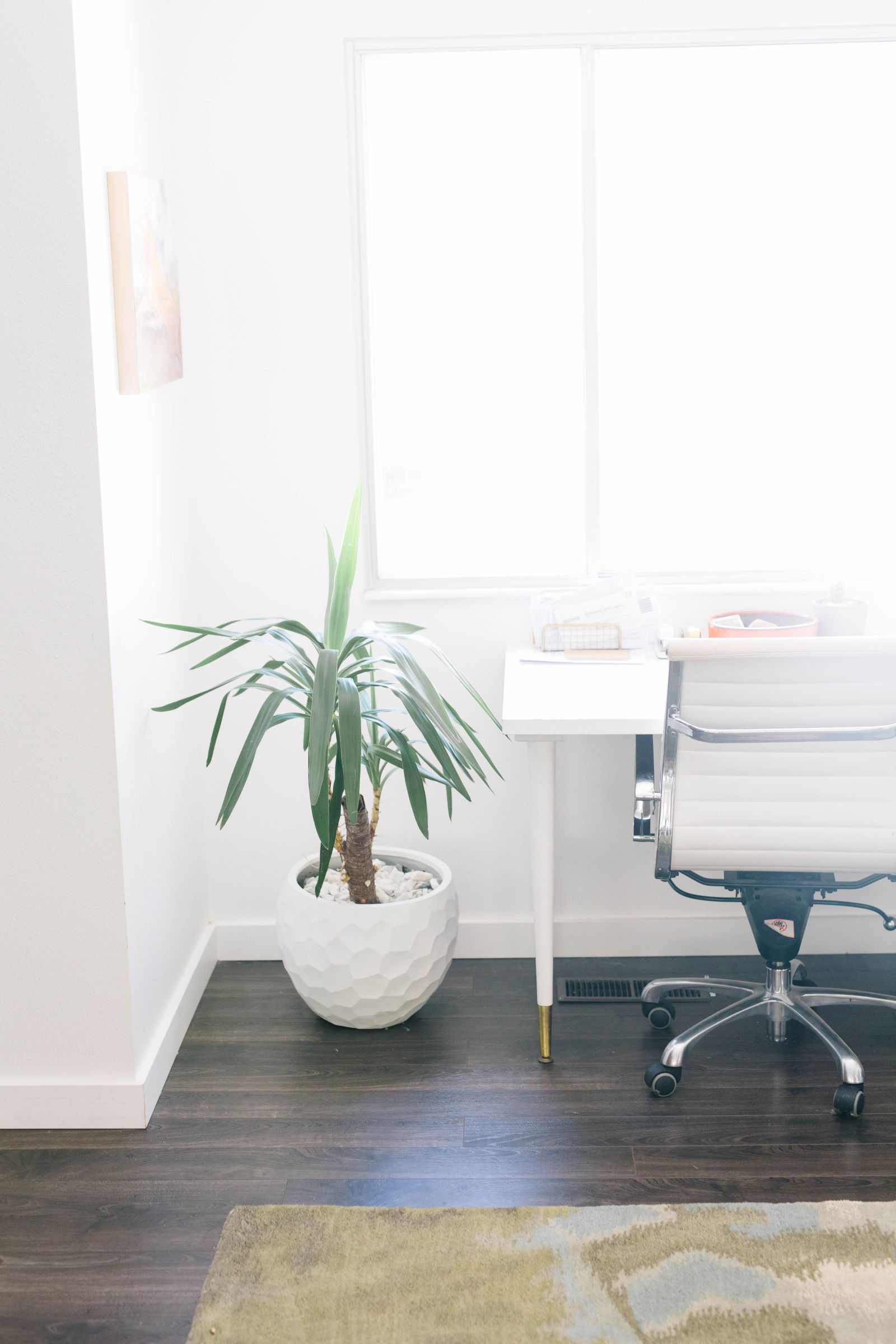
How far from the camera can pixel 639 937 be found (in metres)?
3.17

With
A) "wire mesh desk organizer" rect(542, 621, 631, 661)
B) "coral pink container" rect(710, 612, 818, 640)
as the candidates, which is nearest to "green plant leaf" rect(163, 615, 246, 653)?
"wire mesh desk organizer" rect(542, 621, 631, 661)

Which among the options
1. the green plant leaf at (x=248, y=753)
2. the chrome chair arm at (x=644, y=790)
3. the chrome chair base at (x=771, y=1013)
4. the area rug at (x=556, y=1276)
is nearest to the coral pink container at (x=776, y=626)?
the chrome chair arm at (x=644, y=790)

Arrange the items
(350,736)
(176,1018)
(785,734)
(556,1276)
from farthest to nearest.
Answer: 1. (176,1018)
2. (350,736)
3. (785,734)
4. (556,1276)

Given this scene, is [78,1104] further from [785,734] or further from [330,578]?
[785,734]

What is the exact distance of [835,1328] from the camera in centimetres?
186

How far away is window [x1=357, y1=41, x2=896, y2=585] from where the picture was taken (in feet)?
9.50

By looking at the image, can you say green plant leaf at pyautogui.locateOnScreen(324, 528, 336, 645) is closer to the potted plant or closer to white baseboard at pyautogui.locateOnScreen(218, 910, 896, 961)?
the potted plant

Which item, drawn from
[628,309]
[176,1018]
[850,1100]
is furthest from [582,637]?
[176,1018]

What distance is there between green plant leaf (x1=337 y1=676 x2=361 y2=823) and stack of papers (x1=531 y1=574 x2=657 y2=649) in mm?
661

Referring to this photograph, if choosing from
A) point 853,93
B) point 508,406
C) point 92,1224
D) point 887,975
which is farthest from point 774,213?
point 92,1224

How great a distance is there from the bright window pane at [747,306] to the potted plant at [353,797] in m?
0.80

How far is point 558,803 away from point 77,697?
4.23ft

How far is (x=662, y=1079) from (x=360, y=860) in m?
0.77

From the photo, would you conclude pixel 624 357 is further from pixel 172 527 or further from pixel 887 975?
pixel 887 975
